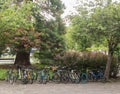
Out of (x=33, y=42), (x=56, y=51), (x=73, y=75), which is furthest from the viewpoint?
(x=56, y=51)

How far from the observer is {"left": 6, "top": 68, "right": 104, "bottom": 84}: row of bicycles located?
44.5 ft

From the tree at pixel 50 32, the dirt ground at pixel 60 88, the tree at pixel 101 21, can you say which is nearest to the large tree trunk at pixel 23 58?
the tree at pixel 50 32

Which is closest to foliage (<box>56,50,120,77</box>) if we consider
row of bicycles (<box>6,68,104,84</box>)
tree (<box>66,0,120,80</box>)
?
row of bicycles (<box>6,68,104,84</box>)

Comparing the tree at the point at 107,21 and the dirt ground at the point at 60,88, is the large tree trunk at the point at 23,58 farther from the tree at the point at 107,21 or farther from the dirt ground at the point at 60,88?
the tree at the point at 107,21

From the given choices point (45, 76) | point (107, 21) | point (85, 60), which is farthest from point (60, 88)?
point (107, 21)

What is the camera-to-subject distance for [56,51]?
19797 mm

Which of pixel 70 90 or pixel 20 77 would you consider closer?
pixel 70 90

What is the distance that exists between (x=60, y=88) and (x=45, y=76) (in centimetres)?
168

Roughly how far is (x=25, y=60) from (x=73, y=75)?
7778 mm

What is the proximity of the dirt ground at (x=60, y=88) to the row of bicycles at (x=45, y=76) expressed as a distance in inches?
16.9

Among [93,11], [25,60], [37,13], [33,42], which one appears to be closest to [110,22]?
[93,11]

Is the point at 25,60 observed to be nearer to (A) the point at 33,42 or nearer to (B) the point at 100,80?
(A) the point at 33,42

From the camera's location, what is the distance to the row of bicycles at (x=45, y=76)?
13570 millimetres

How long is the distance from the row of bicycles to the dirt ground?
1.41 ft
